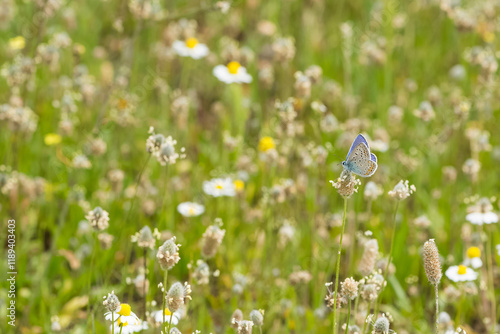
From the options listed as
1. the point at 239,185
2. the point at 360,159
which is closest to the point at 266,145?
the point at 239,185

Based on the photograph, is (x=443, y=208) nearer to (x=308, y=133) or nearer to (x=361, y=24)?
(x=308, y=133)

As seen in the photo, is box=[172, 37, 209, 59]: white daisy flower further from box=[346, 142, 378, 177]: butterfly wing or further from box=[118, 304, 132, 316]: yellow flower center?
box=[346, 142, 378, 177]: butterfly wing

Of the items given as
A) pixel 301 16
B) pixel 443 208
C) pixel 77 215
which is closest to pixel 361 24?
pixel 301 16

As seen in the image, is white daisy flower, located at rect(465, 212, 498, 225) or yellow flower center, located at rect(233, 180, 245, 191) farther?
yellow flower center, located at rect(233, 180, 245, 191)

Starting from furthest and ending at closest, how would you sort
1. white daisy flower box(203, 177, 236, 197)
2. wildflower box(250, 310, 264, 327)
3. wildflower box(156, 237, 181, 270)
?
white daisy flower box(203, 177, 236, 197)
wildflower box(250, 310, 264, 327)
wildflower box(156, 237, 181, 270)

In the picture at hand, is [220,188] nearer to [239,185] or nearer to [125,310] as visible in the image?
[239,185]

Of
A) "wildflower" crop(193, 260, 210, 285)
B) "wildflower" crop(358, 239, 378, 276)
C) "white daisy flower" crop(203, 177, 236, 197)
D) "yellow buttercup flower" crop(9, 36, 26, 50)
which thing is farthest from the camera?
"yellow buttercup flower" crop(9, 36, 26, 50)

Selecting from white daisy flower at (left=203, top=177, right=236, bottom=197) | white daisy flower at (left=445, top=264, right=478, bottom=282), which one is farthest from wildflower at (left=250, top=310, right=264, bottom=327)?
white daisy flower at (left=203, top=177, right=236, bottom=197)
